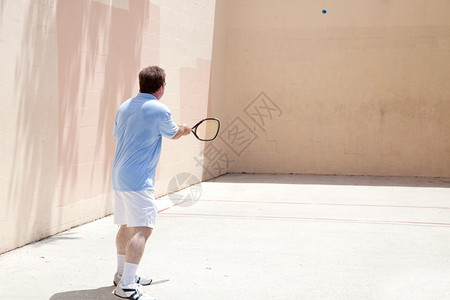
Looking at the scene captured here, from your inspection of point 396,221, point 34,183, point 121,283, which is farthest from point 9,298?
point 396,221

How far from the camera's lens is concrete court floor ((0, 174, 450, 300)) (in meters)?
4.54

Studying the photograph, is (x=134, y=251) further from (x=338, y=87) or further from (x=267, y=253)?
(x=338, y=87)

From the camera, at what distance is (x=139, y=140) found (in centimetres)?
427

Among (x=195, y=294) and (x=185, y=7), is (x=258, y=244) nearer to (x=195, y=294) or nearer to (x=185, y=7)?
(x=195, y=294)

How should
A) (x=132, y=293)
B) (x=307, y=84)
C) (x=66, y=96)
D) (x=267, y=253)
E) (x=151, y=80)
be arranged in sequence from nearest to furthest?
(x=132, y=293) → (x=151, y=80) → (x=267, y=253) → (x=66, y=96) → (x=307, y=84)

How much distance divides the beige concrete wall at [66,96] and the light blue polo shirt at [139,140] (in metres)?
1.66

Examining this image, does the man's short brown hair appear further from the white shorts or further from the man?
the white shorts

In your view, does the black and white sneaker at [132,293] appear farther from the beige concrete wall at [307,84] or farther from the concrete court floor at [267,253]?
the beige concrete wall at [307,84]

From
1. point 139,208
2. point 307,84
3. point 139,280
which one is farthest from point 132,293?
point 307,84

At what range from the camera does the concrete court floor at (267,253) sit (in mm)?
4543

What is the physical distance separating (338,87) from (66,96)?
20.6ft

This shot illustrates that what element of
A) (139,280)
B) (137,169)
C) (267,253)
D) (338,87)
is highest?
(338,87)

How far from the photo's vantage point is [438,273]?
4.98 m

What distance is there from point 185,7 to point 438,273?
6212 mm
